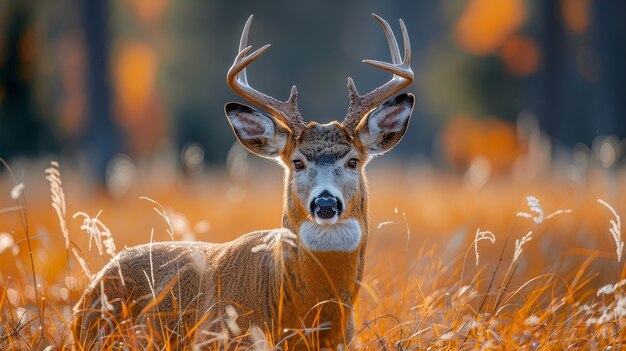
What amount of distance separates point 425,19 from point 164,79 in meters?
9.06

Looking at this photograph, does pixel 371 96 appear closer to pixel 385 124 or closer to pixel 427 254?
pixel 385 124

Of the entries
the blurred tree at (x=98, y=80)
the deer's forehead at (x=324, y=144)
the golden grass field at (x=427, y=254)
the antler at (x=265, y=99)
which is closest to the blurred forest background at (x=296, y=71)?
the blurred tree at (x=98, y=80)

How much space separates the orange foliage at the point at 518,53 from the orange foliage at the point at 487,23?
292mm

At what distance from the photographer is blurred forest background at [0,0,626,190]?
1489 cm

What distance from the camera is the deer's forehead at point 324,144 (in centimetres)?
468

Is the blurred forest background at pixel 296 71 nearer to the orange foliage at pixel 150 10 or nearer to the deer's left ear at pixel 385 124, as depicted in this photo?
the orange foliage at pixel 150 10

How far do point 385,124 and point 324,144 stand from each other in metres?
0.50

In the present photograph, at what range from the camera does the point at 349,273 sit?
14.4ft

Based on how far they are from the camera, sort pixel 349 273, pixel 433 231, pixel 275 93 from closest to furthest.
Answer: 1. pixel 349 273
2. pixel 433 231
3. pixel 275 93

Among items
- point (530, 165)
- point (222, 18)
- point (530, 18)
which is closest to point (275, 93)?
point (222, 18)

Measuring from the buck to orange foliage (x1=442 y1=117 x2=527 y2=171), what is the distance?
72.6 feet

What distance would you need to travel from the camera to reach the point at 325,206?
420cm

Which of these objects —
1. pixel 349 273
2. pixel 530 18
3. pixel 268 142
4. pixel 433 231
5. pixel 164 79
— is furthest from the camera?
pixel 164 79

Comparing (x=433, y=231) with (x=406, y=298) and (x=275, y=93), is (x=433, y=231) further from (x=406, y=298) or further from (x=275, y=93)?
(x=275, y=93)
